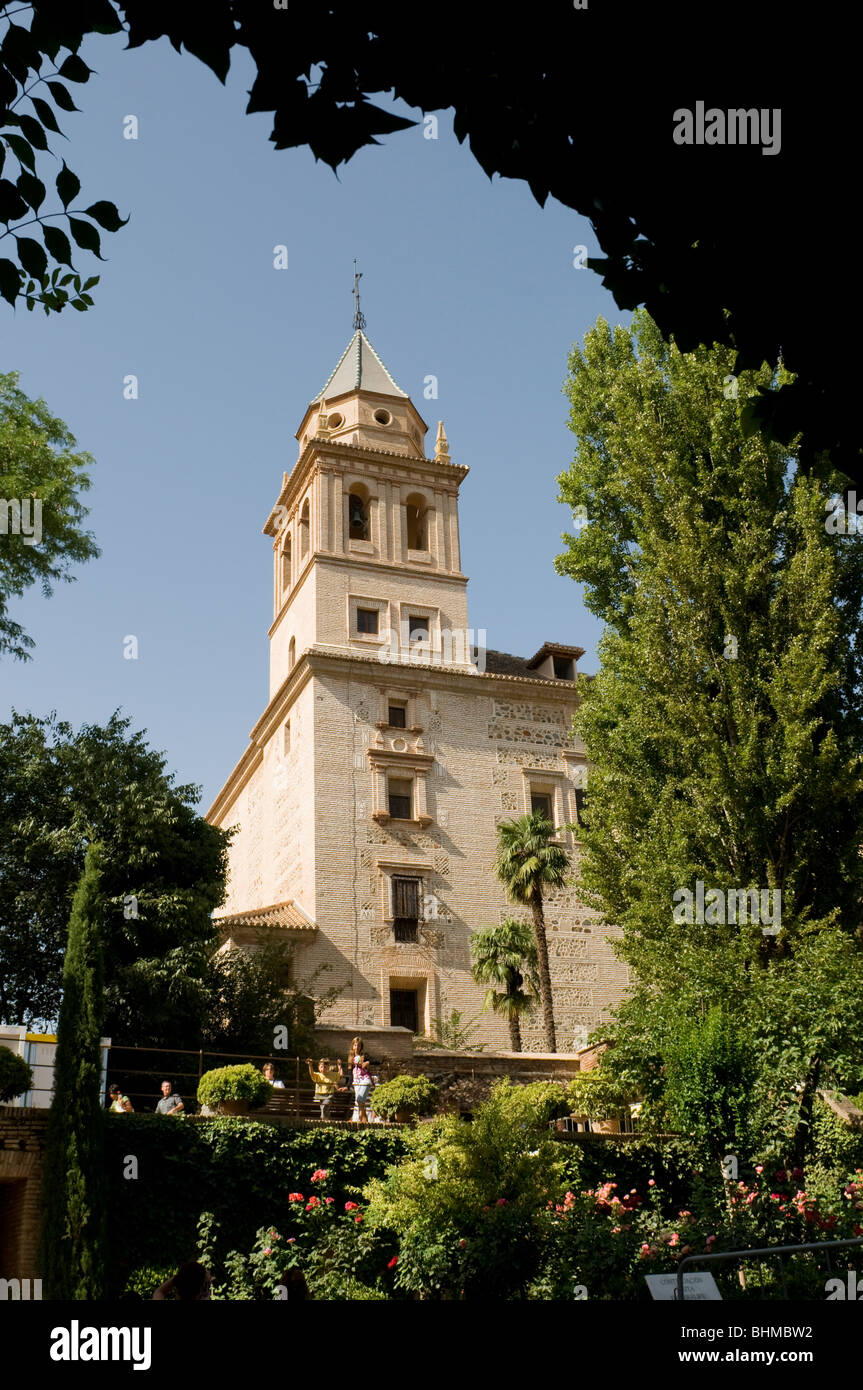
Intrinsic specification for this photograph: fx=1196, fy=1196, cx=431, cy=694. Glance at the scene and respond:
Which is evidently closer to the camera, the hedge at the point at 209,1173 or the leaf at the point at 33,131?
the leaf at the point at 33,131

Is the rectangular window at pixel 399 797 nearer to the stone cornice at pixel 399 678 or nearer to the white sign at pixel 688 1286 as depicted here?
the stone cornice at pixel 399 678

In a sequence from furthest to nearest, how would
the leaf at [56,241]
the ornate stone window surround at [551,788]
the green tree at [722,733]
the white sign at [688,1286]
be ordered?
the ornate stone window surround at [551,788] < the green tree at [722,733] < the white sign at [688,1286] < the leaf at [56,241]

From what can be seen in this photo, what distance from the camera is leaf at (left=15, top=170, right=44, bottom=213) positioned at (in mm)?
4773

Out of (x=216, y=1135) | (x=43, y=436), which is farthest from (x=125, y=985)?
(x=43, y=436)

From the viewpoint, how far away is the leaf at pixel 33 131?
4.67 meters

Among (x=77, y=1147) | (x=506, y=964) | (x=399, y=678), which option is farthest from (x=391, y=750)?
(x=77, y=1147)

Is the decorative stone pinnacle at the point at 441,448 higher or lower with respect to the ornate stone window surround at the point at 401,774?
higher

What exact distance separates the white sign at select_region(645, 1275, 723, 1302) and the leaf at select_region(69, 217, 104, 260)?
7.02 m

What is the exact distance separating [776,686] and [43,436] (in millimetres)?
11743

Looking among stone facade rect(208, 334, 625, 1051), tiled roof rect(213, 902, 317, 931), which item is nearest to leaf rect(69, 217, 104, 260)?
tiled roof rect(213, 902, 317, 931)

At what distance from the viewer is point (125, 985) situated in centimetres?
2155

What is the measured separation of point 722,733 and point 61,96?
45.2ft

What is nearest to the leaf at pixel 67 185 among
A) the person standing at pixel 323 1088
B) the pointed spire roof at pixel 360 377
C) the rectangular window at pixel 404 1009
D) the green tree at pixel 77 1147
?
the green tree at pixel 77 1147

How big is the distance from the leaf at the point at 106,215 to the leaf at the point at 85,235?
0.05 meters
